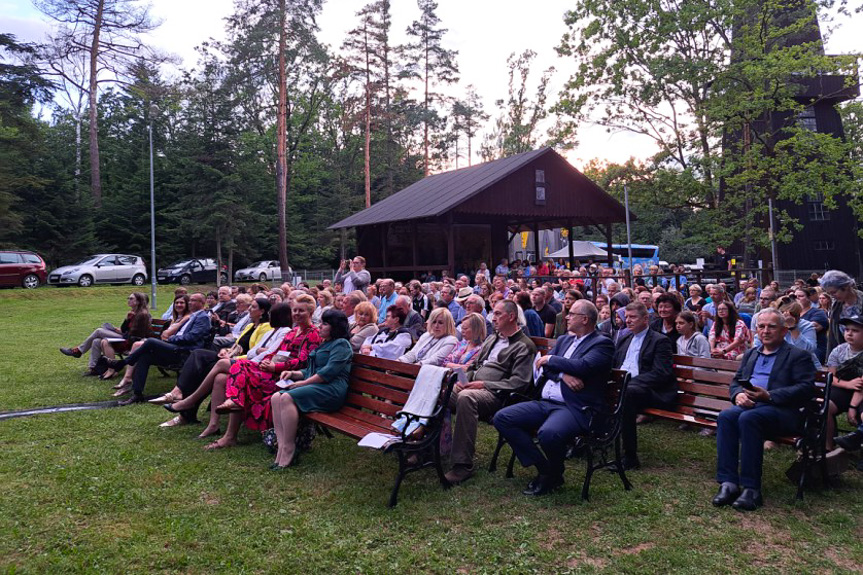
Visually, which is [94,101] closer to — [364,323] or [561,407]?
[364,323]

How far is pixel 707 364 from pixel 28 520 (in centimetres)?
525

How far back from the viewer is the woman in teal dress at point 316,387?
5469 millimetres

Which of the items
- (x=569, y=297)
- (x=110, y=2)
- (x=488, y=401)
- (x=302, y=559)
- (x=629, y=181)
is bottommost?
(x=302, y=559)

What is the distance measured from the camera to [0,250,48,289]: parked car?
25.2m

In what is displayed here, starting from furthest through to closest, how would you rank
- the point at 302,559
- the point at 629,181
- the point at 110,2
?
the point at 110,2
the point at 629,181
the point at 302,559

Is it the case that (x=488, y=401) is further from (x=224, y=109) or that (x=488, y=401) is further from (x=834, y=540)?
(x=224, y=109)

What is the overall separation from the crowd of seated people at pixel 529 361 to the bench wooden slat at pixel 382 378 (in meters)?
0.13

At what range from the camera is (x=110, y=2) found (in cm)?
3078

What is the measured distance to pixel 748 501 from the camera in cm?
427

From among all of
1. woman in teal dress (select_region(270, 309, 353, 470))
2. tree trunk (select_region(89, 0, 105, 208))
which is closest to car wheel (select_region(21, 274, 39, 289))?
tree trunk (select_region(89, 0, 105, 208))

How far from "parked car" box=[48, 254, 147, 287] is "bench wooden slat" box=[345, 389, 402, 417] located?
26.1 meters

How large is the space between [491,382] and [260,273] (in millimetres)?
33283

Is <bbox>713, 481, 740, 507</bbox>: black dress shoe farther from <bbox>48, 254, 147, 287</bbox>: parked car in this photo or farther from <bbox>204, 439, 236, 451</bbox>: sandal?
<bbox>48, 254, 147, 287</bbox>: parked car

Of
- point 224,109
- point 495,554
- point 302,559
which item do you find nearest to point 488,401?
point 495,554
